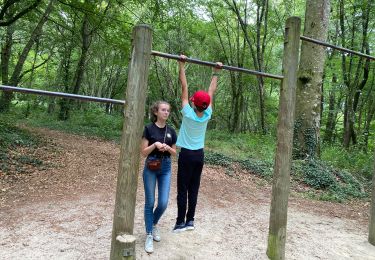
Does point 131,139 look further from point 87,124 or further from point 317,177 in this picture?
point 87,124

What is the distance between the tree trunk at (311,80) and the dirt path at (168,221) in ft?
7.13

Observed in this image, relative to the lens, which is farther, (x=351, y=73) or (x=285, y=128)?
(x=351, y=73)

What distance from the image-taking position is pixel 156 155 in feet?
11.9

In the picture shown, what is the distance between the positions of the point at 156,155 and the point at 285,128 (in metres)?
1.44

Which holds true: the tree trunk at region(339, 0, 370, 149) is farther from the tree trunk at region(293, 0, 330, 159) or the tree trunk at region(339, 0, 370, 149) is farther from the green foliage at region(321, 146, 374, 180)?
the tree trunk at region(293, 0, 330, 159)

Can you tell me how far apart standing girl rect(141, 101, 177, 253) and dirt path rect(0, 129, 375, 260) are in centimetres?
46

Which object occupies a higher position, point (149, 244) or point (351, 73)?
point (351, 73)

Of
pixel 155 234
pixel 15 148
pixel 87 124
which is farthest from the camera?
pixel 87 124

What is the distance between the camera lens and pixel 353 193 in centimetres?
820

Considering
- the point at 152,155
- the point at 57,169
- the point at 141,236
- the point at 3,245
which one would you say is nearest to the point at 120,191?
the point at 152,155

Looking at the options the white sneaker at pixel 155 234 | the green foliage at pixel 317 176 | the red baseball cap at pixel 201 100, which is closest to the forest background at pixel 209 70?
the green foliage at pixel 317 176

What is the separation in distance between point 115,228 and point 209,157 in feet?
22.9

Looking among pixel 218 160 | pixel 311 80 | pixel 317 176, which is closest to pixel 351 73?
pixel 311 80

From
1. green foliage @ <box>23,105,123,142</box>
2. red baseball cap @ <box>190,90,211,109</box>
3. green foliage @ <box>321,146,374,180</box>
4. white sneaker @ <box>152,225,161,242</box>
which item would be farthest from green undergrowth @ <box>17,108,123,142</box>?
red baseball cap @ <box>190,90,211,109</box>
